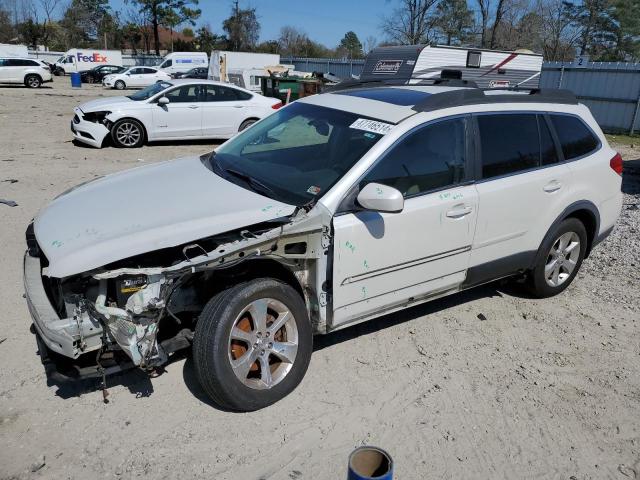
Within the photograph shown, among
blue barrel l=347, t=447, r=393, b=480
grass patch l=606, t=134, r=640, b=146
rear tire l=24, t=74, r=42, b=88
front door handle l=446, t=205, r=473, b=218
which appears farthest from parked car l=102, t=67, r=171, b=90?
blue barrel l=347, t=447, r=393, b=480

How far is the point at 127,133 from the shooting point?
11648 mm

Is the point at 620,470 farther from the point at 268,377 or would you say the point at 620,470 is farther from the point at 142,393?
the point at 142,393

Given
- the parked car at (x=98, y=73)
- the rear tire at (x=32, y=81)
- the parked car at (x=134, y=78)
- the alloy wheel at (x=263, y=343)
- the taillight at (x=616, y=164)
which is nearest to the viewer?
the alloy wheel at (x=263, y=343)

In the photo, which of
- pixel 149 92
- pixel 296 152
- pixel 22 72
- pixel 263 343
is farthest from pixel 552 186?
pixel 22 72

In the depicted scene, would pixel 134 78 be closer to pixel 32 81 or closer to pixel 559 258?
pixel 32 81

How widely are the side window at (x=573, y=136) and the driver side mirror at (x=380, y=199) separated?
2.07m

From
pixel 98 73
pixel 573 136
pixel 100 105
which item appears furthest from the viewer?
pixel 98 73

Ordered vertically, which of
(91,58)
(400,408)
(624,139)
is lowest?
(400,408)

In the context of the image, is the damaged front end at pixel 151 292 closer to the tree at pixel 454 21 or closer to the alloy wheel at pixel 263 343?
the alloy wheel at pixel 263 343

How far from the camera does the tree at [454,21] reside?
39.4 m

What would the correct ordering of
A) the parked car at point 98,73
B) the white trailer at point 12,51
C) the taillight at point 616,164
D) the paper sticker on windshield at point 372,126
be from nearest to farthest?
the paper sticker on windshield at point 372,126 < the taillight at point 616,164 < the parked car at point 98,73 < the white trailer at point 12,51

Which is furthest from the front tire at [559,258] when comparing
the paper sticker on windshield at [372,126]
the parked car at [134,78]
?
the parked car at [134,78]

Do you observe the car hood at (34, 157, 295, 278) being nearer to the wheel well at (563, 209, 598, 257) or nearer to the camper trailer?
the wheel well at (563, 209, 598, 257)

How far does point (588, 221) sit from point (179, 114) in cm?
945
